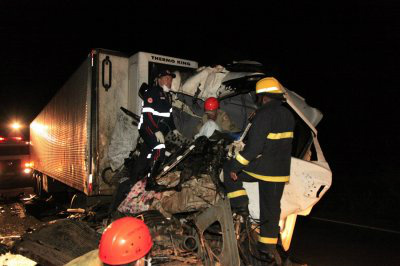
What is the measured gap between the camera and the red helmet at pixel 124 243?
2.41 metres

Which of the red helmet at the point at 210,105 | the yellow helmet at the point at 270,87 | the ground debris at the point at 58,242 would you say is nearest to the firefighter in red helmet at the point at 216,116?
the red helmet at the point at 210,105

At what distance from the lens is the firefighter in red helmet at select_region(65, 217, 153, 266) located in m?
2.41

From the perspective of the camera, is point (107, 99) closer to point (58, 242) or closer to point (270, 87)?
point (58, 242)

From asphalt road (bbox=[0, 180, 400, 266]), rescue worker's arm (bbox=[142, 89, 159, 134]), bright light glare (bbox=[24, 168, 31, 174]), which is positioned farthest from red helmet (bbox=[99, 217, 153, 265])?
bright light glare (bbox=[24, 168, 31, 174])

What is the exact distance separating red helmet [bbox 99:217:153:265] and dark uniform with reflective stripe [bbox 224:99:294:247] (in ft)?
5.00


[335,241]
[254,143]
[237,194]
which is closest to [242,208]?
[237,194]

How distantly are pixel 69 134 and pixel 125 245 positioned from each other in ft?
17.1

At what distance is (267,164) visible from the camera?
3.77 m

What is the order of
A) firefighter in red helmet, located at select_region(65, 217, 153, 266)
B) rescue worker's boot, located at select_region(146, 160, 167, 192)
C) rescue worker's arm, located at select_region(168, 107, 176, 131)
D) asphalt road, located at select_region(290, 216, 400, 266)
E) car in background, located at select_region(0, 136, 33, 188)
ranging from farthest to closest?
1. car in background, located at select_region(0, 136, 33, 188)
2. asphalt road, located at select_region(290, 216, 400, 266)
3. rescue worker's arm, located at select_region(168, 107, 176, 131)
4. rescue worker's boot, located at select_region(146, 160, 167, 192)
5. firefighter in red helmet, located at select_region(65, 217, 153, 266)

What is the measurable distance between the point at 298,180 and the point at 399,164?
1111cm

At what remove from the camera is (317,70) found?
1812 cm

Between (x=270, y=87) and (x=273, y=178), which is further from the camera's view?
(x=270, y=87)

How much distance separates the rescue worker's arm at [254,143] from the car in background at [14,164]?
1142cm

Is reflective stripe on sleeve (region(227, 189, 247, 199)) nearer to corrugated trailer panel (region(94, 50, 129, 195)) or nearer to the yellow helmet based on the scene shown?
the yellow helmet
